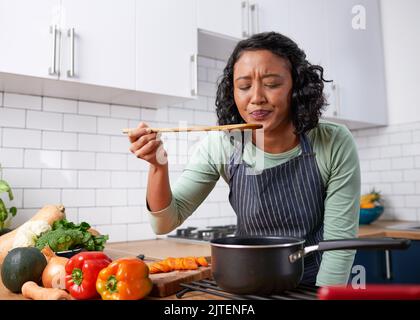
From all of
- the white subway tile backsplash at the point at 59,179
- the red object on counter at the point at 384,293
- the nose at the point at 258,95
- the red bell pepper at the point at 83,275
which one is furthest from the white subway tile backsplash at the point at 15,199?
the red object on counter at the point at 384,293

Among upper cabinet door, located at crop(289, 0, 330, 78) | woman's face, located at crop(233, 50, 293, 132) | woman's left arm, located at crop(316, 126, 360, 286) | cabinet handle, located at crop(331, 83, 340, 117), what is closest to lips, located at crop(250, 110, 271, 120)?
woman's face, located at crop(233, 50, 293, 132)

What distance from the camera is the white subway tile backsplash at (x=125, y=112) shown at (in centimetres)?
A: 224

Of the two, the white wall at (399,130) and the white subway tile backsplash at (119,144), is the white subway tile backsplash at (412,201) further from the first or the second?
the white subway tile backsplash at (119,144)

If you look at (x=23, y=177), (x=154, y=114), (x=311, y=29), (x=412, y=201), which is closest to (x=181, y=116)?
(x=154, y=114)

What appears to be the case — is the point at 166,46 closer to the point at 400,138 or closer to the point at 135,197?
the point at 135,197

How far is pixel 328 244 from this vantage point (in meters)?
0.77

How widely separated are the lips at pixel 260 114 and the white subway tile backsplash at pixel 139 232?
4.30 feet

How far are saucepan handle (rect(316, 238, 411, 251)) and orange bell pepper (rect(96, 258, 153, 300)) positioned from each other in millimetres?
394

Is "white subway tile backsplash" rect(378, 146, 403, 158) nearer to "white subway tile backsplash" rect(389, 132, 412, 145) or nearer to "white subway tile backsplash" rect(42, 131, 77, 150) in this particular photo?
"white subway tile backsplash" rect(389, 132, 412, 145)

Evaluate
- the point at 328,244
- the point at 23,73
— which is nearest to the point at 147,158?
the point at 328,244

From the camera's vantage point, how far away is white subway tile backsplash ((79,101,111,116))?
212 centimetres

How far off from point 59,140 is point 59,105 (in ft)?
0.55

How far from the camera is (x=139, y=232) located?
230 cm
